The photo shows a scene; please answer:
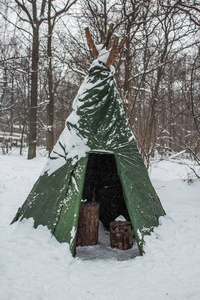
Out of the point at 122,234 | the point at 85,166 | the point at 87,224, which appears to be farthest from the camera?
the point at 87,224

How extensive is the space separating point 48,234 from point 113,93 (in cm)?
246

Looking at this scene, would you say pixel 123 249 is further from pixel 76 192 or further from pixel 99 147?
pixel 99 147

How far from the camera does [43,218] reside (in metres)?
3.32

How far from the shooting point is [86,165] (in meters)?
3.43

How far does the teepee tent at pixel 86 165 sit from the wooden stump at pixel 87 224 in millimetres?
579

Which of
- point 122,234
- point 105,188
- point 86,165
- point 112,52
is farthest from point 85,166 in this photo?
point 112,52

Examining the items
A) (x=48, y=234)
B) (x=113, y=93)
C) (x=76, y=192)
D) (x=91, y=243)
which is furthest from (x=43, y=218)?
(x=113, y=93)

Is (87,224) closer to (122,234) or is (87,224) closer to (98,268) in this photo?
(122,234)

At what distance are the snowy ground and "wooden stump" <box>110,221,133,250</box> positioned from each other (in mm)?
158

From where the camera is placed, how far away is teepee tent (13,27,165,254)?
3.21 metres

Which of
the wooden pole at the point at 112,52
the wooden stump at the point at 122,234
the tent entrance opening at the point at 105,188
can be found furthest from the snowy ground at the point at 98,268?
the wooden pole at the point at 112,52

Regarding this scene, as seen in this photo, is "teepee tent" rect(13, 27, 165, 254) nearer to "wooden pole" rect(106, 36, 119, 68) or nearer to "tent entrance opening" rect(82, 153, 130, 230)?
"wooden pole" rect(106, 36, 119, 68)

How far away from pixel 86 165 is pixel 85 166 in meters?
0.03

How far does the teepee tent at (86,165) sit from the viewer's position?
3.21 meters
